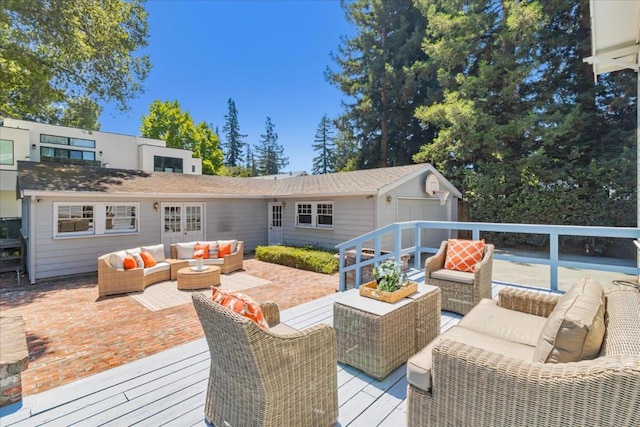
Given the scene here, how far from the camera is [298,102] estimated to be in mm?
25969

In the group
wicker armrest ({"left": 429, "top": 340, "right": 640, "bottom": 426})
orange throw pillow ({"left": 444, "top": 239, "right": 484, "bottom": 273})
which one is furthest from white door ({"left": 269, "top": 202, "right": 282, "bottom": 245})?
wicker armrest ({"left": 429, "top": 340, "right": 640, "bottom": 426})

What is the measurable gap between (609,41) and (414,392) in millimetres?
6235

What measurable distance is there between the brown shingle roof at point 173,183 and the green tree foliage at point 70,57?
2558 millimetres

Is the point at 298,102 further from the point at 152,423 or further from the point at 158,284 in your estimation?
the point at 152,423

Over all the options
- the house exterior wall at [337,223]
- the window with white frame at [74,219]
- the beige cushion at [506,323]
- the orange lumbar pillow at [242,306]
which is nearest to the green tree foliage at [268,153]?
the house exterior wall at [337,223]

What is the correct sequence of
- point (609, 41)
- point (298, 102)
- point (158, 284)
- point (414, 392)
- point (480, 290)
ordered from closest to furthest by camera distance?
point (414, 392) → point (480, 290) → point (609, 41) → point (158, 284) → point (298, 102)

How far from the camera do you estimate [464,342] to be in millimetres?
2373

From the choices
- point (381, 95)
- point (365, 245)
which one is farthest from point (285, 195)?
point (381, 95)

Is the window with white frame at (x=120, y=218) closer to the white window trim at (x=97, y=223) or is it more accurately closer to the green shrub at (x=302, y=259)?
the white window trim at (x=97, y=223)

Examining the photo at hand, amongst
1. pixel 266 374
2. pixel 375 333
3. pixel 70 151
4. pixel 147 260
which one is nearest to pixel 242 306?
pixel 266 374

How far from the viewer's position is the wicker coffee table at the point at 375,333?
2.68 m

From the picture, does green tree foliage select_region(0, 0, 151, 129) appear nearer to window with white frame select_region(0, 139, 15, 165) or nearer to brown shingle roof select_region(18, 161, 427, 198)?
brown shingle roof select_region(18, 161, 427, 198)

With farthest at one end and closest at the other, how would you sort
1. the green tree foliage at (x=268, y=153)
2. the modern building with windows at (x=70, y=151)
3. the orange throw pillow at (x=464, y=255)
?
1. the green tree foliage at (x=268, y=153)
2. the modern building with windows at (x=70, y=151)
3. the orange throw pillow at (x=464, y=255)

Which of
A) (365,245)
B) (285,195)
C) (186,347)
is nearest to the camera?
(186,347)
